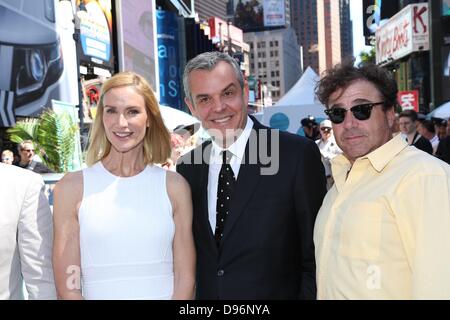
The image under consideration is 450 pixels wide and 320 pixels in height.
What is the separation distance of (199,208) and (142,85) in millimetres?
787

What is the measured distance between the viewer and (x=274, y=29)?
19812 centimetres

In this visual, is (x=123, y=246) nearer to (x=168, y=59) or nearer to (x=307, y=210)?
(x=307, y=210)

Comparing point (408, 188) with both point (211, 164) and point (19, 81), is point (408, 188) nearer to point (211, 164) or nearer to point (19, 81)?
point (211, 164)

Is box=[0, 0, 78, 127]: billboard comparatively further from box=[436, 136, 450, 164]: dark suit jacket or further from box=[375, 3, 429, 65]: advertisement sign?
box=[375, 3, 429, 65]: advertisement sign

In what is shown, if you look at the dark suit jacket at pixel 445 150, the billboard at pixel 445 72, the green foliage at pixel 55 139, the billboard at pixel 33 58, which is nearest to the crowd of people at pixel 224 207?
the dark suit jacket at pixel 445 150

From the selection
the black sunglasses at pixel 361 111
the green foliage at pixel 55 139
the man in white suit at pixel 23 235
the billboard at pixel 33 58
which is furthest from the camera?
the billboard at pixel 33 58

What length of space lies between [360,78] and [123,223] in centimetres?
149

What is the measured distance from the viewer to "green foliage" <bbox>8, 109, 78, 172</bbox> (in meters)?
9.89

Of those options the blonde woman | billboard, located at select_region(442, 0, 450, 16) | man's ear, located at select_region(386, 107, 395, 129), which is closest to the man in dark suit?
the blonde woman

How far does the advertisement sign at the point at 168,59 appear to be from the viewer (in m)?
41.7

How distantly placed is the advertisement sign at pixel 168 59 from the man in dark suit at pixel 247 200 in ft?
124

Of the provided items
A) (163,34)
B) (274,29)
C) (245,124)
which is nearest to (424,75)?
(163,34)

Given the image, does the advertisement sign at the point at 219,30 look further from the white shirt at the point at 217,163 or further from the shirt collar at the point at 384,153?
the shirt collar at the point at 384,153

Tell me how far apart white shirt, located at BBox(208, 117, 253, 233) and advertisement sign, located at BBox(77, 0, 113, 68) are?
23806 mm
